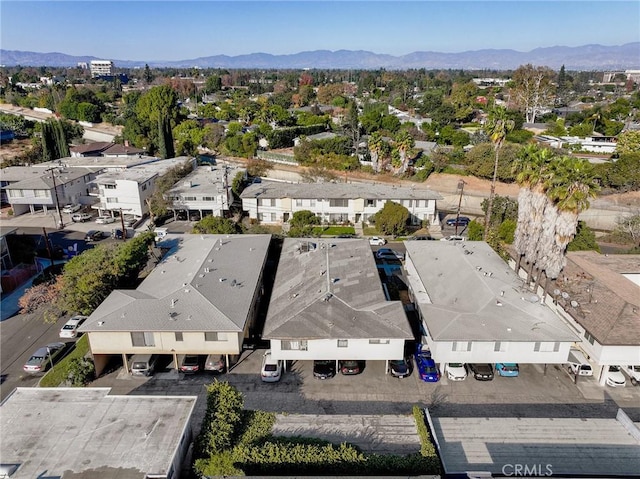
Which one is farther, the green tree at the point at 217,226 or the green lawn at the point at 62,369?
the green tree at the point at 217,226

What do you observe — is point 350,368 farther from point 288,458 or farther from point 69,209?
point 69,209

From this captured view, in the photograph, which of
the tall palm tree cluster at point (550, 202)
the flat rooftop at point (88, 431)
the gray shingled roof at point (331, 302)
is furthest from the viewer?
the tall palm tree cluster at point (550, 202)

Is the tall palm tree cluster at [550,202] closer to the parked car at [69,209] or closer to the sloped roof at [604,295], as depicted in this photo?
the sloped roof at [604,295]

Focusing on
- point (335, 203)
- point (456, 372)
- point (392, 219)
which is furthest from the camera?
point (335, 203)

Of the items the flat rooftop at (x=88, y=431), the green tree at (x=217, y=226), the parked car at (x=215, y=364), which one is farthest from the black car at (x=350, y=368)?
the green tree at (x=217, y=226)

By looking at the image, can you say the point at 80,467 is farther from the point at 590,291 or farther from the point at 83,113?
the point at 83,113

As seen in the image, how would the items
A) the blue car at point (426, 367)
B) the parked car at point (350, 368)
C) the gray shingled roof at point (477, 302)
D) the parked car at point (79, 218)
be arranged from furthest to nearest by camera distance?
1. the parked car at point (79, 218)
2. the parked car at point (350, 368)
3. the blue car at point (426, 367)
4. the gray shingled roof at point (477, 302)

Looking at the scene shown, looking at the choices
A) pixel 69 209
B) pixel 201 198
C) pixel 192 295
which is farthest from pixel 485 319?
pixel 69 209
